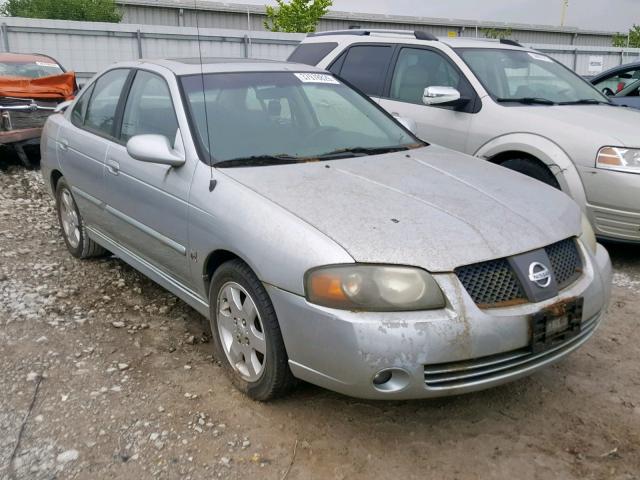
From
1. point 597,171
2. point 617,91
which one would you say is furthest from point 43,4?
point 597,171

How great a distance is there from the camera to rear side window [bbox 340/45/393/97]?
629 cm

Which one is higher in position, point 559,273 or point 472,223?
point 472,223

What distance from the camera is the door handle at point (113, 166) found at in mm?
3921

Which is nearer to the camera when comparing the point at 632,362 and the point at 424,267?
the point at 424,267

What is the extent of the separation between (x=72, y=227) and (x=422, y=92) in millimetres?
3342

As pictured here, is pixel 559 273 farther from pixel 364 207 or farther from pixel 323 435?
pixel 323 435

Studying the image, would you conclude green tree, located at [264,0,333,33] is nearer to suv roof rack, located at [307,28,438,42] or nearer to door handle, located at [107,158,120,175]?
suv roof rack, located at [307,28,438,42]

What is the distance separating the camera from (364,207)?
9.32ft

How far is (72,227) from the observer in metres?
5.01

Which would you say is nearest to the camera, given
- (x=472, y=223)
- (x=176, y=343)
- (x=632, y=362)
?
(x=472, y=223)

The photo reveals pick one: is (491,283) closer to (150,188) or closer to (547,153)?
(150,188)

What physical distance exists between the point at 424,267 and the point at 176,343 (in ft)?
5.85

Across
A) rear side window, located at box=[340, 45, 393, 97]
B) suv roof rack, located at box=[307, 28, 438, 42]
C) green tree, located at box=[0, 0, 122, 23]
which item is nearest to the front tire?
rear side window, located at box=[340, 45, 393, 97]

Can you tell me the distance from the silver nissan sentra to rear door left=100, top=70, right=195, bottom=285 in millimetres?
14
